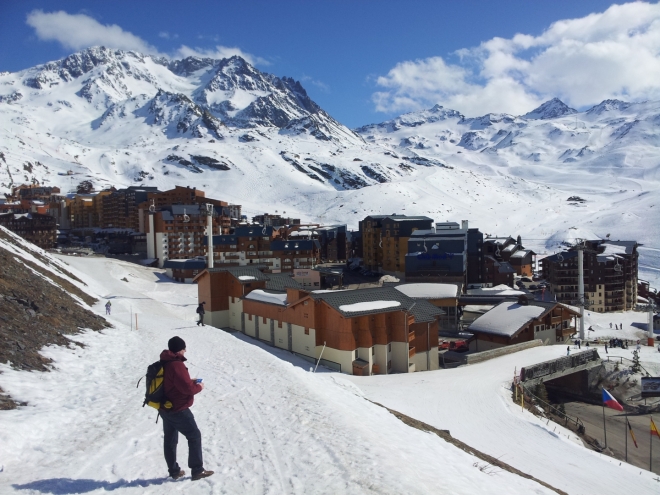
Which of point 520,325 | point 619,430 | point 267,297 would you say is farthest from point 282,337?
point 619,430

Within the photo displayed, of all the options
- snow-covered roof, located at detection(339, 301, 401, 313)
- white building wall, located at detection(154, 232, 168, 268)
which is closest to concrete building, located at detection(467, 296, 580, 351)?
snow-covered roof, located at detection(339, 301, 401, 313)

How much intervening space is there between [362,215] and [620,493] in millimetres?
156329

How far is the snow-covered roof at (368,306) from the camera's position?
2664 cm

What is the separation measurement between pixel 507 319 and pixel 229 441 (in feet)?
106

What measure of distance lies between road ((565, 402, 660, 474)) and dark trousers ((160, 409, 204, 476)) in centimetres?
2215

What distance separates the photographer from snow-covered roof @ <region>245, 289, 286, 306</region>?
1215 inches

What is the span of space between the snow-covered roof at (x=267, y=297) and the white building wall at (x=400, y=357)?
7430mm

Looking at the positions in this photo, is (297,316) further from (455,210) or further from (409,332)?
(455,210)

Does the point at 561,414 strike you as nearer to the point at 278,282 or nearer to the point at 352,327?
the point at 352,327

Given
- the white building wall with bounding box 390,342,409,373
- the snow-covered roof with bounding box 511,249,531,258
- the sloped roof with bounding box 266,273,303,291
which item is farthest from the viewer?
the snow-covered roof with bounding box 511,249,531,258

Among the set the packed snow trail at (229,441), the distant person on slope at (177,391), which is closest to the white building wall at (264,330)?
the packed snow trail at (229,441)

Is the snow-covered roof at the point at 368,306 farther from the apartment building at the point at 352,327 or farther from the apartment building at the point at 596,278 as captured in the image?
the apartment building at the point at 596,278

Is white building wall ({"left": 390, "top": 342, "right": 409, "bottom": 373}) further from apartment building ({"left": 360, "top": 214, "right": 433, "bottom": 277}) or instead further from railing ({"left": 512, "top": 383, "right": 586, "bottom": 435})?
apartment building ({"left": 360, "top": 214, "right": 433, "bottom": 277})

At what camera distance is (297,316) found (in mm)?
28828
